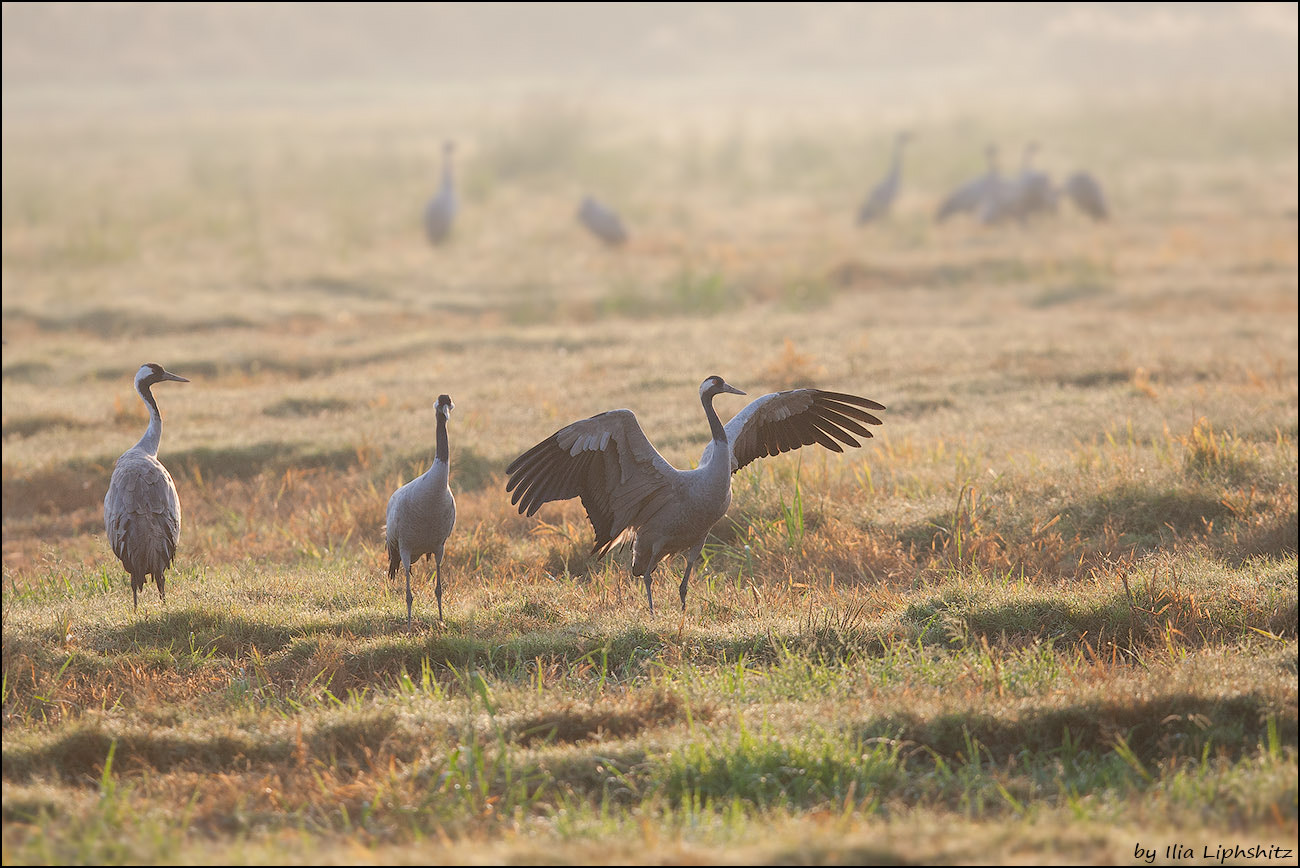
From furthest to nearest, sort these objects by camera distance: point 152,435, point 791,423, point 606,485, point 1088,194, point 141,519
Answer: point 1088,194 < point 152,435 < point 791,423 < point 141,519 < point 606,485

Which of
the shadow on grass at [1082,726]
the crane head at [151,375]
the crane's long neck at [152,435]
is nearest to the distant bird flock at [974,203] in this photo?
the crane head at [151,375]

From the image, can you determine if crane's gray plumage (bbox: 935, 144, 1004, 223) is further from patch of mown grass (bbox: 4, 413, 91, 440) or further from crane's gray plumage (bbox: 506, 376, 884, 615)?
crane's gray plumage (bbox: 506, 376, 884, 615)

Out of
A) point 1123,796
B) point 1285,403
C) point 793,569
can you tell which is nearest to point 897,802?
point 1123,796

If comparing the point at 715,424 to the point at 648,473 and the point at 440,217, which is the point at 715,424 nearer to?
the point at 648,473

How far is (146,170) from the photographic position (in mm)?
34438

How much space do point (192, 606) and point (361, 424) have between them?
13.2 feet

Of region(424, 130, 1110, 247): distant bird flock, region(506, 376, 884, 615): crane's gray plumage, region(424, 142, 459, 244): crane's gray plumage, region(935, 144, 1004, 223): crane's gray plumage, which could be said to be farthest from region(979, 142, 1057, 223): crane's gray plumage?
region(506, 376, 884, 615): crane's gray plumage

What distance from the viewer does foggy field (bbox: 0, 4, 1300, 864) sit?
453cm

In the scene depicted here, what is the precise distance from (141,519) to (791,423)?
3377 mm

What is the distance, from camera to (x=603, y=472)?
627 centimetres

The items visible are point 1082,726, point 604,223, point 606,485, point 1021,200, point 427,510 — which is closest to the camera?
point 1082,726

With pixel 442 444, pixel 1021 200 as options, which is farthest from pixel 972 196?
pixel 442 444

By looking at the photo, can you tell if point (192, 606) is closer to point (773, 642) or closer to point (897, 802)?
point (773, 642)

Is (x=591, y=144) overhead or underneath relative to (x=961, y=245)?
overhead
